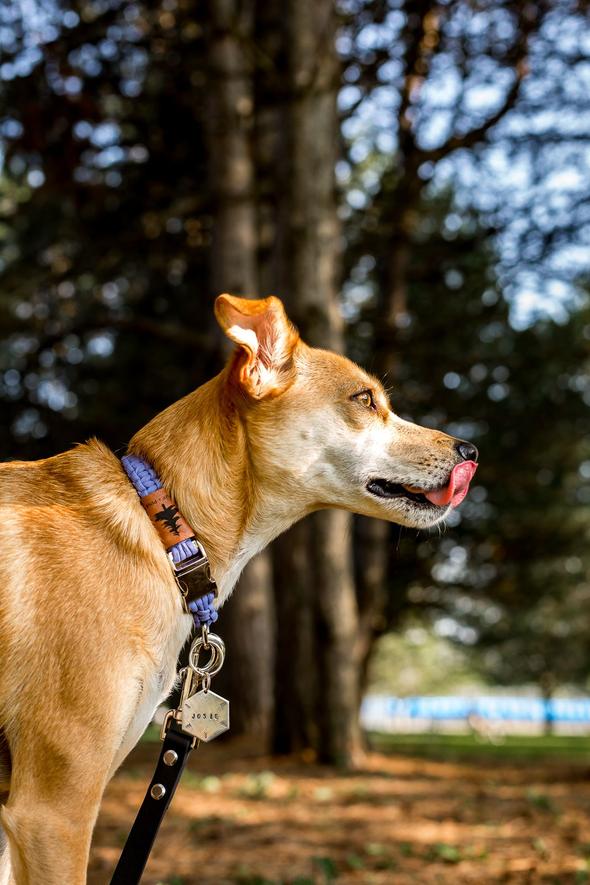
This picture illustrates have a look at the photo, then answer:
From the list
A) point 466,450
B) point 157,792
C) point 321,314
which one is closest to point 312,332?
point 321,314

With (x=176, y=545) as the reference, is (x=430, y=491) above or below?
above

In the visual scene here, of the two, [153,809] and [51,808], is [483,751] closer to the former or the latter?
[153,809]

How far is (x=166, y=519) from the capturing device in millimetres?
2918

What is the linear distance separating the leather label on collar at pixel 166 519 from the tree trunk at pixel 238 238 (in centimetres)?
791

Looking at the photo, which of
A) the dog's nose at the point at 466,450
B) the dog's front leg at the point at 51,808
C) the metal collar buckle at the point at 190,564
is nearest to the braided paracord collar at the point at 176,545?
the metal collar buckle at the point at 190,564

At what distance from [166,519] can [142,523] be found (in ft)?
0.25

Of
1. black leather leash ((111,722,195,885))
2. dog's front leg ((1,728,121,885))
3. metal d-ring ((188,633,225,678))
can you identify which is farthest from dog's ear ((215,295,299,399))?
dog's front leg ((1,728,121,885))

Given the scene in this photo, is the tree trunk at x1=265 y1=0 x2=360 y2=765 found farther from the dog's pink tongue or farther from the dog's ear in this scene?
the dog's ear

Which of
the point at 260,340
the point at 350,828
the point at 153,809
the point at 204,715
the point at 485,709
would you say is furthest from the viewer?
the point at 485,709

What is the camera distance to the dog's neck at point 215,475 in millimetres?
3025

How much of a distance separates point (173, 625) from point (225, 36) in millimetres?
10159

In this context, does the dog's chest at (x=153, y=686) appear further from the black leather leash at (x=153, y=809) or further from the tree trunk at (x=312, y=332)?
the tree trunk at (x=312, y=332)

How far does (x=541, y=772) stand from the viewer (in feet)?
34.7

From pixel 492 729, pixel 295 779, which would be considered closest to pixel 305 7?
pixel 295 779
